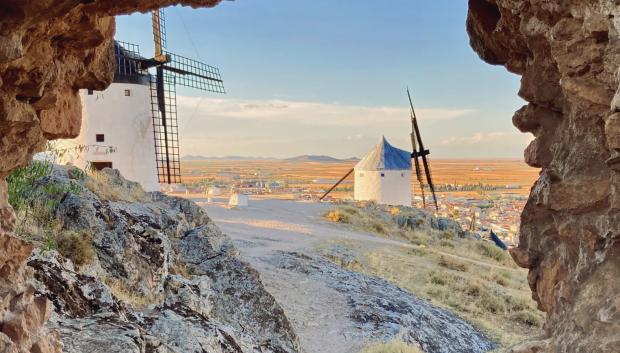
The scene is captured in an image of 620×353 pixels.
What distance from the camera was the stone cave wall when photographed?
3969mm

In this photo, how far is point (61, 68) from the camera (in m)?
5.27

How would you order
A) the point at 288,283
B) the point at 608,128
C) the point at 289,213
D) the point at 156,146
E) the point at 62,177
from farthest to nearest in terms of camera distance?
the point at 289,213, the point at 156,146, the point at 288,283, the point at 62,177, the point at 608,128

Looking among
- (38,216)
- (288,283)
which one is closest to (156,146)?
(288,283)

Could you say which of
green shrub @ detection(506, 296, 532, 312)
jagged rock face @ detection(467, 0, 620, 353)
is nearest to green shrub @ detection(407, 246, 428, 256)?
green shrub @ detection(506, 296, 532, 312)

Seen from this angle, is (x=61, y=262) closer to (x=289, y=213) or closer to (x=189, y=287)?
(x=189, y=287)

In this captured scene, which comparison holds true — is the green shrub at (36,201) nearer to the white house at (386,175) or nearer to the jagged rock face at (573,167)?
the jagged rock face at (573,167)

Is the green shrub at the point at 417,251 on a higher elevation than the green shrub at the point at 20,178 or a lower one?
lower

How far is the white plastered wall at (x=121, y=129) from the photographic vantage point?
21703mm

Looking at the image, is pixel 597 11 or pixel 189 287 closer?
pixel 597 11

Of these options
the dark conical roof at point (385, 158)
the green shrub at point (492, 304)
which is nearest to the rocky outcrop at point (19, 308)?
the green shrub at point (492, 304)

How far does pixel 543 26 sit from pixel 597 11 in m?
0.76

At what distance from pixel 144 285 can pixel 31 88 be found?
448 centimetres

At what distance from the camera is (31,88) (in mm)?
4668

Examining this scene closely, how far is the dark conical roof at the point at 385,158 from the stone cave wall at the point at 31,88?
3140 cm
